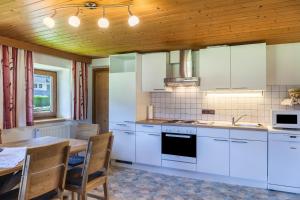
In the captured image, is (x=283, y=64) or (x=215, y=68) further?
(x=215, y=68)

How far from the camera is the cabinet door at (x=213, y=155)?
333 cm

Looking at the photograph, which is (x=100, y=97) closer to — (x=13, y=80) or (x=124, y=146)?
(x=124, y=146)


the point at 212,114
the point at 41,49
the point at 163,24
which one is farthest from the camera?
the point at 212,114

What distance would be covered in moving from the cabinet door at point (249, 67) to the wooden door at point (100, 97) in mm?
2629

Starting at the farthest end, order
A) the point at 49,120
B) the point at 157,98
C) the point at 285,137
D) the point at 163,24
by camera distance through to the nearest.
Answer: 1. the point at 157,98
2. the point at 49,120
3. the point at 285,137
4. the point at 163,24

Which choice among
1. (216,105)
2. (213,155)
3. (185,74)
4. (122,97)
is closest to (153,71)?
(185,74)

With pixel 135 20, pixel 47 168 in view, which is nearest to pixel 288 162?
pixel 135 20

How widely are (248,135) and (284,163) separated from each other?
1.79 feet

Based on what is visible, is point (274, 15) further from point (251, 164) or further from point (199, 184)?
point (199, 184)

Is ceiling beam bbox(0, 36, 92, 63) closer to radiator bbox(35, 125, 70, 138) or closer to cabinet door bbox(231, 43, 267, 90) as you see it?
radiator bbox(35, 125, 70, 138)

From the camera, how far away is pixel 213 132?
340 cm

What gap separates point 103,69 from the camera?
16.1 feet

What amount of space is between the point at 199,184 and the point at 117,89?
6.85 feet

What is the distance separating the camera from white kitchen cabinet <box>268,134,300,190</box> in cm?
297
